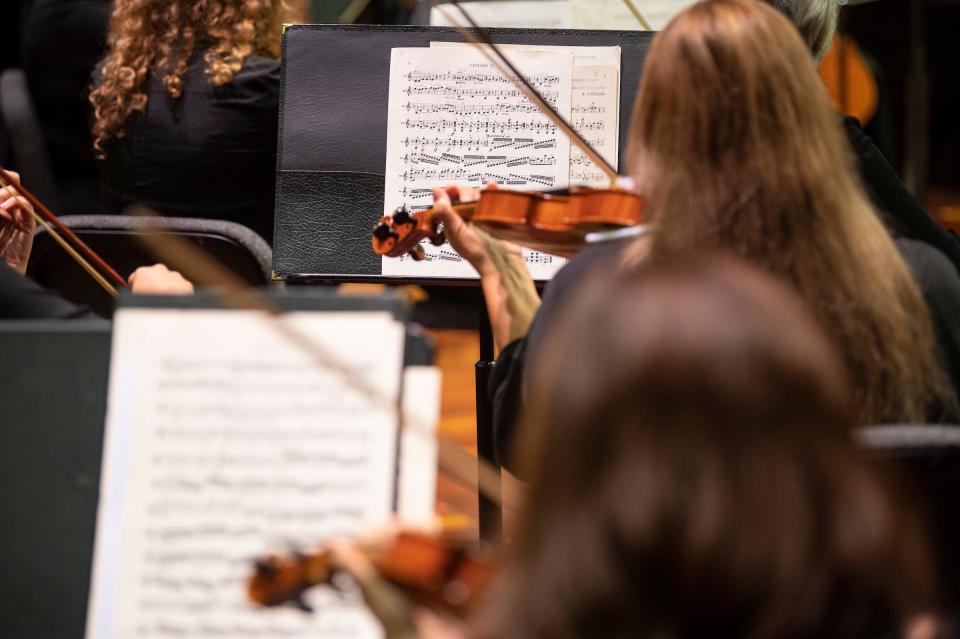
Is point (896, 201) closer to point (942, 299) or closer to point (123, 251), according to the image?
point (942, 299)

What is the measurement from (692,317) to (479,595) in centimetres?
30

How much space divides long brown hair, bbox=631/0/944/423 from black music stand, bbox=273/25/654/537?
876mm

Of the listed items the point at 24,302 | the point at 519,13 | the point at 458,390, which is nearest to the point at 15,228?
the point at 24,302

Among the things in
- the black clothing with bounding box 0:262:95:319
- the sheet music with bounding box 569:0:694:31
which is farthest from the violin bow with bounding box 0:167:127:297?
the sheet music with bounding box 569:0:694:31

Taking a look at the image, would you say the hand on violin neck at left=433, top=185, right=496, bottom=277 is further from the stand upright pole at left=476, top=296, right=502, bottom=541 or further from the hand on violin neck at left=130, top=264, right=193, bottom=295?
the hand on violin neck at left=130, top=264, right=193, bottom=295

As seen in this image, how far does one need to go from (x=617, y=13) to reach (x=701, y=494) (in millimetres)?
2479

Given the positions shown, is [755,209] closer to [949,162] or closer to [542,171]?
[542,171]

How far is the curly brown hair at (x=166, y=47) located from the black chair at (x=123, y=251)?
0.44 m

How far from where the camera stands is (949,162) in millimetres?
4867

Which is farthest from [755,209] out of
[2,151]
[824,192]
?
[2,151]

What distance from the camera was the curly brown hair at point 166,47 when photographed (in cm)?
251

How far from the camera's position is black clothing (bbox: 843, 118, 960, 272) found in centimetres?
167

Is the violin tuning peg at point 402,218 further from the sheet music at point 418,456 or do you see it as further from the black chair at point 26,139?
the black chair at point 26,139

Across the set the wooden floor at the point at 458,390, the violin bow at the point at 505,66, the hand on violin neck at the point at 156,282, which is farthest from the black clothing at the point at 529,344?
the wooden floor at the point at 458,390
